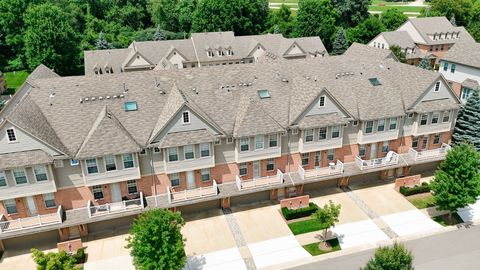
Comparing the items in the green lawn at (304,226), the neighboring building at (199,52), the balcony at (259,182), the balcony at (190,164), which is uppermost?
the neighboring building at (199,52)

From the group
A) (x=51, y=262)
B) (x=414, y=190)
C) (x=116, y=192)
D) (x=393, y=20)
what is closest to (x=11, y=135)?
(x=116, y=192)

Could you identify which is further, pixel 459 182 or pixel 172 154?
pixel 172 154

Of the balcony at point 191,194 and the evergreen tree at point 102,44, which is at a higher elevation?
the evergreen tree at point 102,44

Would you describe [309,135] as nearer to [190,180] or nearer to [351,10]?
[190,180]

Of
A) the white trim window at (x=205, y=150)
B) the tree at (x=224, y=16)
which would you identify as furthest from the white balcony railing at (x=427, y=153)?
the tree at (x=224, y=16)

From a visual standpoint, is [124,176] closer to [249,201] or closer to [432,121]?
[249,201]

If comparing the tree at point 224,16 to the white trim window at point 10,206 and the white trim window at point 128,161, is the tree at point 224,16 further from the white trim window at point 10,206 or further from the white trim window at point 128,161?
the white trim window at point 10,206
